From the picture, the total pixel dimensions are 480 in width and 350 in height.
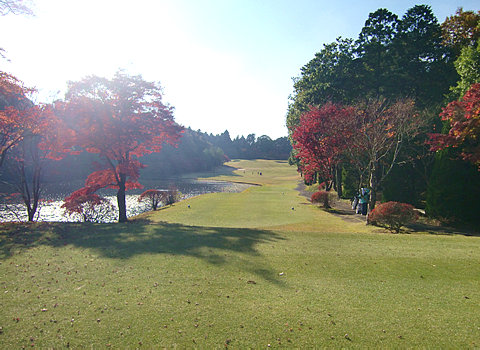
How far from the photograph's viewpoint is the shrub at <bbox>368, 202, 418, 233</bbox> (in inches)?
563

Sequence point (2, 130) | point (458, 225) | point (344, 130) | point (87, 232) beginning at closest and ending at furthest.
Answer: point (87, 232) → point (2, 130) → point (458, 225) → point (344, 130)

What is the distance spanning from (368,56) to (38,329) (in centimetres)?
3870

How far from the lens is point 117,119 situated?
17.1m

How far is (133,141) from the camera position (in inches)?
718

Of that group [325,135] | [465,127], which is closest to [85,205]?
[465,127]

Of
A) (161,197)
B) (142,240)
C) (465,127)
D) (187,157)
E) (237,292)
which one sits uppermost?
(465,127)

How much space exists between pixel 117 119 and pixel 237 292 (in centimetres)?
1416

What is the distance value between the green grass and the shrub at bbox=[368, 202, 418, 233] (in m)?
3.06

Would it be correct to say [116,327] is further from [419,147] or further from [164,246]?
[419,147]

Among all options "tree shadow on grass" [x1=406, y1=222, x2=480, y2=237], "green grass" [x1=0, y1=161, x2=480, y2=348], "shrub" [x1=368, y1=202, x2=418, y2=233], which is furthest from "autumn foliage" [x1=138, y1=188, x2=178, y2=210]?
"tree shadow on grass" [x1=406, y1=222, x2=480, y2=237]

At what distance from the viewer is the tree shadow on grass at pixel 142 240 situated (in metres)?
9.01

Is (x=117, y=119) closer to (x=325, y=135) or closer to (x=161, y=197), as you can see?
(x=161, y=197)

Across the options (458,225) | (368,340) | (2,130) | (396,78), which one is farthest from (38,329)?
(396,78)

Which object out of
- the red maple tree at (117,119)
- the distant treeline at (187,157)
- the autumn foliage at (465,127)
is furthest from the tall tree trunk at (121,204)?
the autumn foliage at (465,127)
